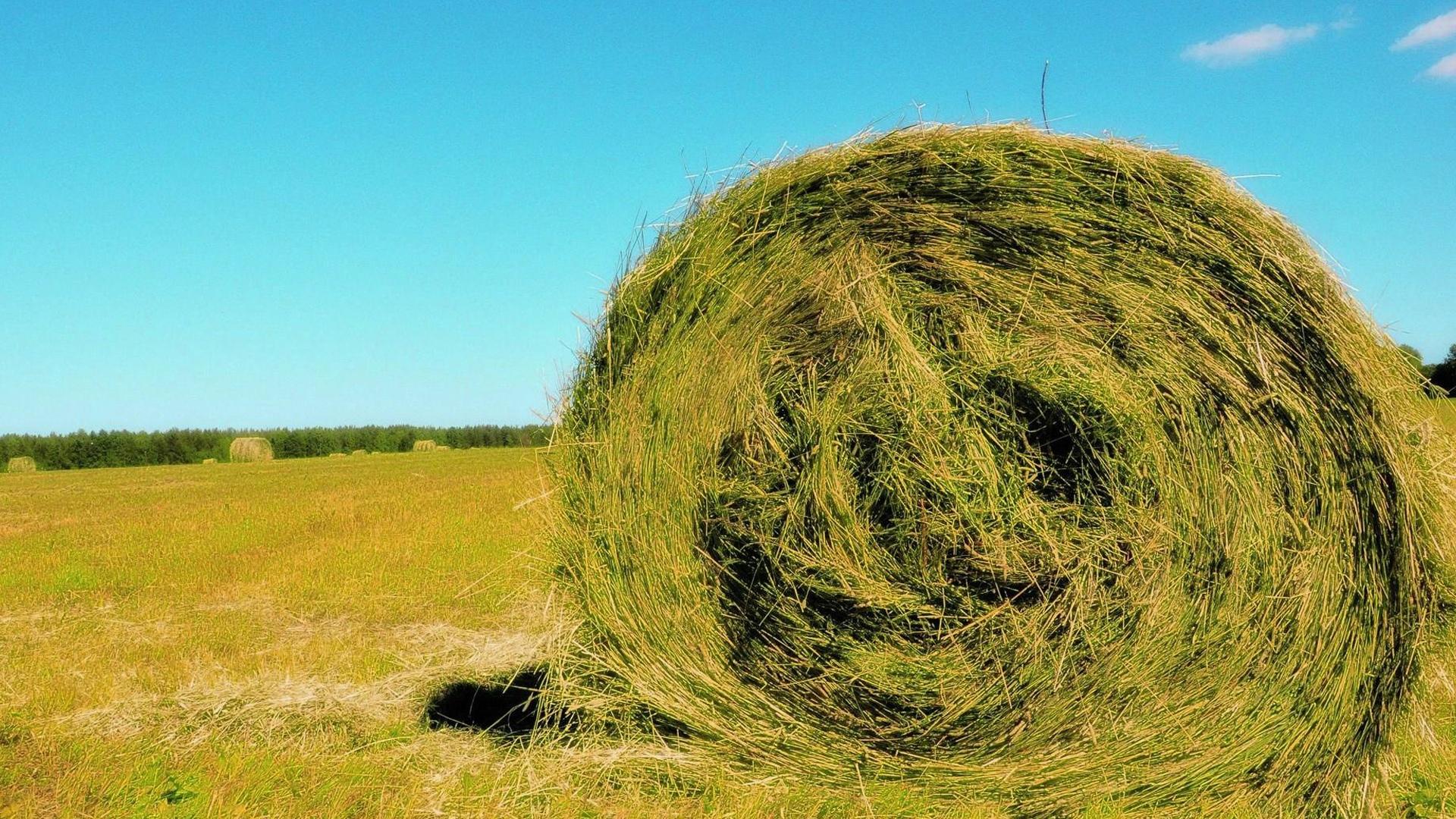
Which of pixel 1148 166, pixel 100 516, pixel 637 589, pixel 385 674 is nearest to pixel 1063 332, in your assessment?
pixel 1148 166

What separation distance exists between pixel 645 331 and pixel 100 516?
14.0m

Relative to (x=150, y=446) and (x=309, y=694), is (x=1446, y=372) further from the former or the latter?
(x=150, y=446)

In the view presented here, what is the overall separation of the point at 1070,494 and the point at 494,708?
2.88m

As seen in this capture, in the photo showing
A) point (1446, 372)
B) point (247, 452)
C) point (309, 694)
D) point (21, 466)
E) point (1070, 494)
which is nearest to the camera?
point (1070, 494)

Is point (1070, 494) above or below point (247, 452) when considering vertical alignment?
below

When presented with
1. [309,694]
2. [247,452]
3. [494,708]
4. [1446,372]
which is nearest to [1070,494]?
[494,708]

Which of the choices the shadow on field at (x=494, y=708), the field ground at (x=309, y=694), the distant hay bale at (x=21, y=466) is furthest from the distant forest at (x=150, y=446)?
the shadow on field at (x=494, y=708)

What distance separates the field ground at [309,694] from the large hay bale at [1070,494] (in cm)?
30

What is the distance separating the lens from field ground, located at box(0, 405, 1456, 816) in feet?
11.4

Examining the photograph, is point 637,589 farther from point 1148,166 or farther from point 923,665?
point 1148,166

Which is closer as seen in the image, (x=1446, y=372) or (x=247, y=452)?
(x=1446, y=372)

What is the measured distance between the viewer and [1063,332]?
351cm

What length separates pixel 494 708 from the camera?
4727 mm

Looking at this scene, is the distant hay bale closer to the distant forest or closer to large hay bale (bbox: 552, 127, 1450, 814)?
the distant forest
